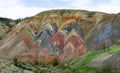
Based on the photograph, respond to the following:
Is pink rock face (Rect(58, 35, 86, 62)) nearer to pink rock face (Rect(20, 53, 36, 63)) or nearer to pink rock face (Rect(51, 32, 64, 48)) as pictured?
pink rock face (Rect(51, 32, 64, 48))

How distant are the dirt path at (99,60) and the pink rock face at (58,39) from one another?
41.2m

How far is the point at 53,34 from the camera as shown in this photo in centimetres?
17200

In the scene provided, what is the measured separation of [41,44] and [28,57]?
936cm

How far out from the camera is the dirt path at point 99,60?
11919cm

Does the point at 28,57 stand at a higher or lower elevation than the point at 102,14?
lower

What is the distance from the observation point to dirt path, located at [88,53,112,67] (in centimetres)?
11919

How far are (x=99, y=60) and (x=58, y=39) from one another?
48.5 metres

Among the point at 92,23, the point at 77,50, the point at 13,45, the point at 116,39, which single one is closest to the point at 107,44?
the point at 116,39

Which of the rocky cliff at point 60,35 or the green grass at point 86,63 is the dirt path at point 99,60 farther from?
the rocky cliff at point 60,35

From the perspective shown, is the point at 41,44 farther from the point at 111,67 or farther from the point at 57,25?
the point at 111,67

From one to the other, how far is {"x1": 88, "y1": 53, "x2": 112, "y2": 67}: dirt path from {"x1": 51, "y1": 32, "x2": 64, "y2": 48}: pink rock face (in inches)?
1623

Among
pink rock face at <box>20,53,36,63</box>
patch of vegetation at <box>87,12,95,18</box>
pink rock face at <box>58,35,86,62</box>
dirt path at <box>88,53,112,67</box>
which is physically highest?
patch of vegetation at <box>87,12,95,18</box>

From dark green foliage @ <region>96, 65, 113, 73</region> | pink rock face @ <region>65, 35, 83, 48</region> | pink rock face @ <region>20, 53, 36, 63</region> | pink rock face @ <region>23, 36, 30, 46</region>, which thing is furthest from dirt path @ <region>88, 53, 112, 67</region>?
pink rock face @ <region>23, 36, 30, 46</region>

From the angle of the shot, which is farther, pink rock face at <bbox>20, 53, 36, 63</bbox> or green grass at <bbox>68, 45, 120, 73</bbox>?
pink rock face at <bbox>20, 53, 36, 63</bbox>
